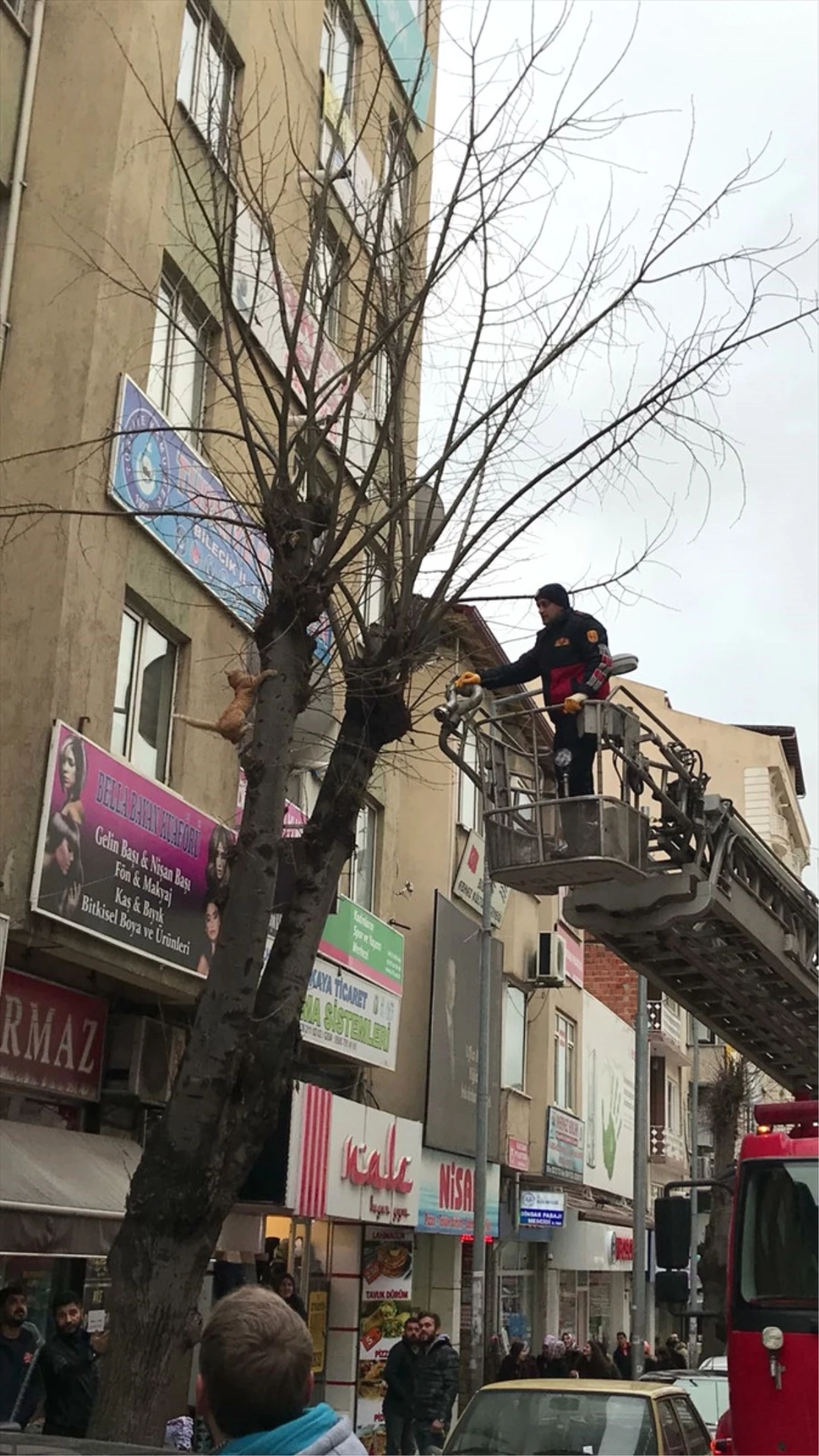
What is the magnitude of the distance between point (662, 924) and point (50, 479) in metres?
5.49

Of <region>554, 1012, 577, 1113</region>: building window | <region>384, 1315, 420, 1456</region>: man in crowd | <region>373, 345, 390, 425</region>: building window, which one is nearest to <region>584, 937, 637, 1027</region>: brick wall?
<region>554, 1012, 577, 1113</region>: building window

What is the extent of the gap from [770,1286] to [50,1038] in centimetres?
609

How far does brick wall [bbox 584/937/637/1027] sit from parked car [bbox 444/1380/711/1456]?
3344 cm

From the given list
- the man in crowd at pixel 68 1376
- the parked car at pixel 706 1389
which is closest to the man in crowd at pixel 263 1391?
the man in crowd at pixel 68 1376

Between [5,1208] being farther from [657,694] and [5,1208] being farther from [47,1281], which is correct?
[657,694]

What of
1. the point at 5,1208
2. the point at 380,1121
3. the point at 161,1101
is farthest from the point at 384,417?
the point at 380,1121

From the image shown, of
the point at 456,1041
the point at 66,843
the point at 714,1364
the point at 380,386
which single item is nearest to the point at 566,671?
the point at 66,843

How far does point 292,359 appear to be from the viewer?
29.1 feet

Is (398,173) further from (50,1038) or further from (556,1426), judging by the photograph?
(556,1426)

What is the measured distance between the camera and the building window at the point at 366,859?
20906mm

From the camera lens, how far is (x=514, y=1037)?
29.6 metres

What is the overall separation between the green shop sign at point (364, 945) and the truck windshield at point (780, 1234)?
799cm

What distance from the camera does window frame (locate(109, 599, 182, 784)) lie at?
→ 1341 centimetres

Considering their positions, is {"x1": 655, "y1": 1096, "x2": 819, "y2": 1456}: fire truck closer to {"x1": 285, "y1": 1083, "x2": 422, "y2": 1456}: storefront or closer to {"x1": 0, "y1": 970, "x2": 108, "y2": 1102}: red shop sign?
{"x1": 0, "y1": 970, "x2": 108, "y2": 1102}: red shop sign
